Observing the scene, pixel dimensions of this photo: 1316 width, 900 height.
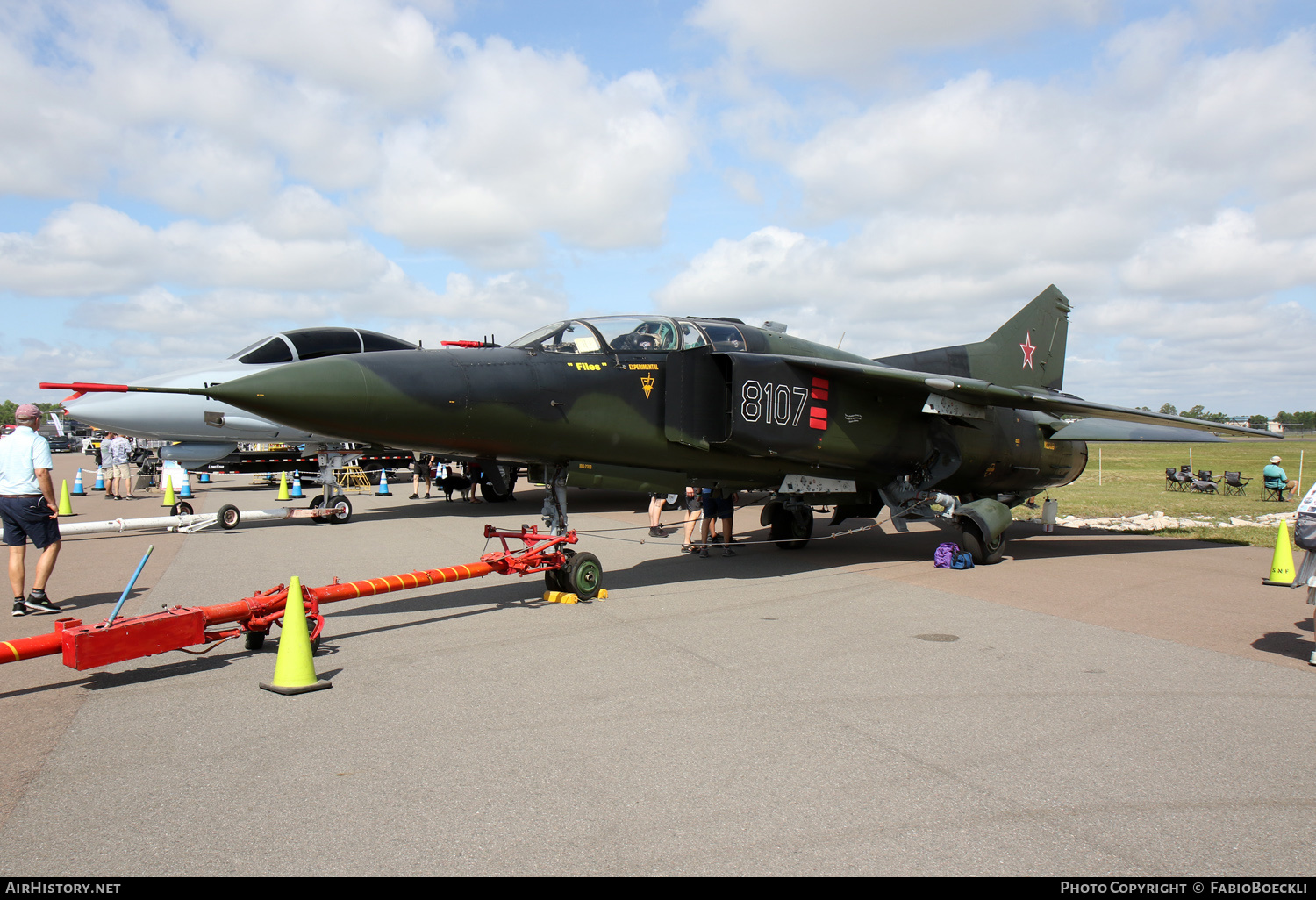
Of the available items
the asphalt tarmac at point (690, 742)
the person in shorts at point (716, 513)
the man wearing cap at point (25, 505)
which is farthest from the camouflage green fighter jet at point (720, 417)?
the man wearing cap at point (25, 505)

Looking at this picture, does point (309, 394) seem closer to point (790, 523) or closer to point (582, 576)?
point (582, 576)

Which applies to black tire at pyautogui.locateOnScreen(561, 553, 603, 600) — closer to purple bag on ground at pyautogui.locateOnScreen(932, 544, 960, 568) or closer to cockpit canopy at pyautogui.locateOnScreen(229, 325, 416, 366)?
purple bag on ground at pyautogui.locateOnScreen(932, 544, 960, 568)

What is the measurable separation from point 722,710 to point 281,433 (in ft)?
42.1

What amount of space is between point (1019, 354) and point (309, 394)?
11339 millimetres

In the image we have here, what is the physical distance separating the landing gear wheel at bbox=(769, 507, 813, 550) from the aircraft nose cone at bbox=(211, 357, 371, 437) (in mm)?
6852

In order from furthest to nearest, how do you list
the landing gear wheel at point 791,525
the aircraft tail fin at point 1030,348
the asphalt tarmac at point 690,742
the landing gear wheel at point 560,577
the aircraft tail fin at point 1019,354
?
1. the aircraft tail fin at point 1030,348
2. the aircraft tail fin at point 1019,354
3. the landing gear wheel at point 791,525
4. the landing gear wheel at point 560,577
5. the asphalt tarmac at point 690,742

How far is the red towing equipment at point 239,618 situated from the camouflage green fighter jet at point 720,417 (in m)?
0.43

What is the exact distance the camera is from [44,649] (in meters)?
4.38

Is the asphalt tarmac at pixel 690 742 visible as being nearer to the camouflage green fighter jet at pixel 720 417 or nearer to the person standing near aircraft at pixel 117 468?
the camouflage green fighter jet at pixel 720 417

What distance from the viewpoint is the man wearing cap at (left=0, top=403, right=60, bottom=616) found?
682cm

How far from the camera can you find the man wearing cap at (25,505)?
6824mm

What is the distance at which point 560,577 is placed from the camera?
7582 mm
